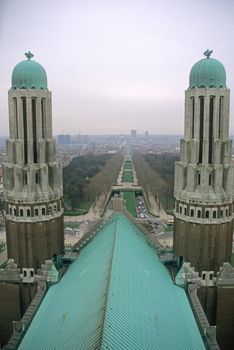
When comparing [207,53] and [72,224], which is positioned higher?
[207,53]

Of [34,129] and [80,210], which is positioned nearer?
[34,129]

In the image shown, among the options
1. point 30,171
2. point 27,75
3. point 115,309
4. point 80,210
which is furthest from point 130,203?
point 115,309

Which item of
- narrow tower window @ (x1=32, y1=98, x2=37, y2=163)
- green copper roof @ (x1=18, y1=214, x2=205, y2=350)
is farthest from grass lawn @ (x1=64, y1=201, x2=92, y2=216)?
green copper roof @ (x1=18, y1=214, x2=205, y2=350)

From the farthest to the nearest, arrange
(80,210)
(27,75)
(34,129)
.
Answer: (80,210)
(34,129)
(27,75)

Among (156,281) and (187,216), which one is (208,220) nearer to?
(187,216)

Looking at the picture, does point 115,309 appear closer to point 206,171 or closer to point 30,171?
point 206,171

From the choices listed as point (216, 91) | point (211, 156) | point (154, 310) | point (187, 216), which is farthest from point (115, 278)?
point (216, 91)

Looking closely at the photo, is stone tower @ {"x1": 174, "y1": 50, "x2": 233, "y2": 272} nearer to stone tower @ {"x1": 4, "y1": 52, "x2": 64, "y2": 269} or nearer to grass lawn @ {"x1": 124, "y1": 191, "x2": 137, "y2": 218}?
stone tower @ {"x1": 4, "y1": 52, "x2": 64, "y2": 269}
